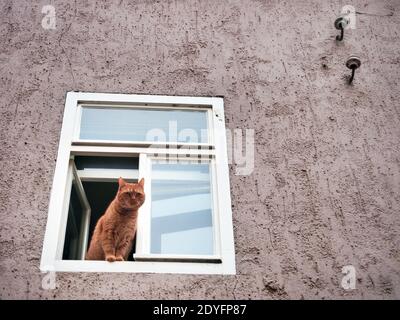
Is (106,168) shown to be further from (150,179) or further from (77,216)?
(77,216)

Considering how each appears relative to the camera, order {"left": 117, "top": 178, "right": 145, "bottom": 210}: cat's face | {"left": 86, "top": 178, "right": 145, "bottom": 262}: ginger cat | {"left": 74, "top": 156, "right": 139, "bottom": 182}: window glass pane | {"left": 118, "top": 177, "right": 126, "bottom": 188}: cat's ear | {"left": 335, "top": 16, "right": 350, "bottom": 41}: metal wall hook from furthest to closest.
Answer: {"left": 335, "top": 16, "right": 350, "bottom": 41}: metal wall hook < {"left": 74, "top": 156, "right": 139, "bottom": 182}: window glass pane < {"left": 118, "top": 177, "right": 126, "bottom": 188}: cat's ear < {"left": 117, "top": 178, "right": 145, "bottom": 210}: cat's face < {"left": 86, "top": 178, "right": 145, "bottom": 262}: ginger cat

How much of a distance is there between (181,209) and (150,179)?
1.22 feet

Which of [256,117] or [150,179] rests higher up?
[256,117]

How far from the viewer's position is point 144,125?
4.54m

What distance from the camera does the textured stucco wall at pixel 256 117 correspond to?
3.65 metres

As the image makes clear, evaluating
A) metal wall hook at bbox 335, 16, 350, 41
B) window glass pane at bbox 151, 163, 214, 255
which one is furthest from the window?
metal wall hook at bbox 335, 16, 350, 41

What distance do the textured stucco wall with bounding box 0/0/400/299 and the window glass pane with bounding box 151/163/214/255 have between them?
27 centimetres

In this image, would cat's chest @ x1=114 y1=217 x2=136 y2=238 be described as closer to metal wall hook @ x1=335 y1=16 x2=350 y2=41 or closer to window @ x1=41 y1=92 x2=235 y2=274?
window @ x1=41 y1=92 x2=235 y2=274

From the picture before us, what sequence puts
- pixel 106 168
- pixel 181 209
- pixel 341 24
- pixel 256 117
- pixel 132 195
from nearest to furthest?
pixel 132 195 < pixel 181 209 < pixel 106 168 < pixel 256 117 < pixel 341 24

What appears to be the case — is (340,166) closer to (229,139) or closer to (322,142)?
(322,142)

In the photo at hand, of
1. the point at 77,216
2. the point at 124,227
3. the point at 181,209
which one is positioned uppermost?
the point at 77,216

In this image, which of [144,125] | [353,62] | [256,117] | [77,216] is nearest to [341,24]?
[353,62]

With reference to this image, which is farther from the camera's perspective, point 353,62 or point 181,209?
point 353,62

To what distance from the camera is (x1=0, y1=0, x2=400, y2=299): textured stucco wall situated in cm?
365
